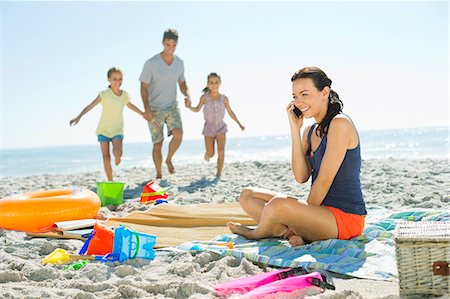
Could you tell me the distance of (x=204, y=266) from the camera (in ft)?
11.1

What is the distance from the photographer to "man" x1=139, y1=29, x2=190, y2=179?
26.8 feet

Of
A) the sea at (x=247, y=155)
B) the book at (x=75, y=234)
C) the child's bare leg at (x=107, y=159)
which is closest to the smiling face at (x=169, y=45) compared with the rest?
the child's bare leg at (x=107, y=159)

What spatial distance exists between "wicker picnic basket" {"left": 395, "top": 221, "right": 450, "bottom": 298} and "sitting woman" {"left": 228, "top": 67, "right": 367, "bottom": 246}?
958 mm

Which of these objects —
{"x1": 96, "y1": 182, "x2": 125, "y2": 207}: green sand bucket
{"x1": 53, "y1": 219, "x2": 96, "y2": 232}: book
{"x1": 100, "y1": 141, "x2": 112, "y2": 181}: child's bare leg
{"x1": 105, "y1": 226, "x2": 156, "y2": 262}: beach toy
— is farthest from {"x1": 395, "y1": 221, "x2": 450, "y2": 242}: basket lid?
{"x1": 100, "y1": 141, "x2": 112, "y2": 181}: child's bare leg

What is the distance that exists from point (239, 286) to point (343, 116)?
1.39 m

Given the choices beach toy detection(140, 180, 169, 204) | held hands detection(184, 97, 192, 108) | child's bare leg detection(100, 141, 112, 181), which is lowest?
beach toy detection(140, 180, 169, 204)

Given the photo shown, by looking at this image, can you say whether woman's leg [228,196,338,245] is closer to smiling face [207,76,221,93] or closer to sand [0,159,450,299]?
sand [0,159,450,299]

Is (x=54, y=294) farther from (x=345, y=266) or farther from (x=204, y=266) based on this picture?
(x=345, y=266)

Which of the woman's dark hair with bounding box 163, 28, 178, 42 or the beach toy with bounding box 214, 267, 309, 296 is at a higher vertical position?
the woman's dark hair with bounding box 163, 28, 178, 42

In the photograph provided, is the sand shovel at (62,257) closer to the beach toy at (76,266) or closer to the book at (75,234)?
the beach toy at (76,266)

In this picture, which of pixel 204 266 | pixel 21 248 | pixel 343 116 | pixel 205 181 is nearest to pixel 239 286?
pixel 204 266

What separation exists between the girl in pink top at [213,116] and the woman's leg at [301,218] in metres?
4.69

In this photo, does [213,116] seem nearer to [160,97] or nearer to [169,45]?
[160,97]

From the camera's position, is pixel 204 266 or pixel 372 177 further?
pixel 372 177
